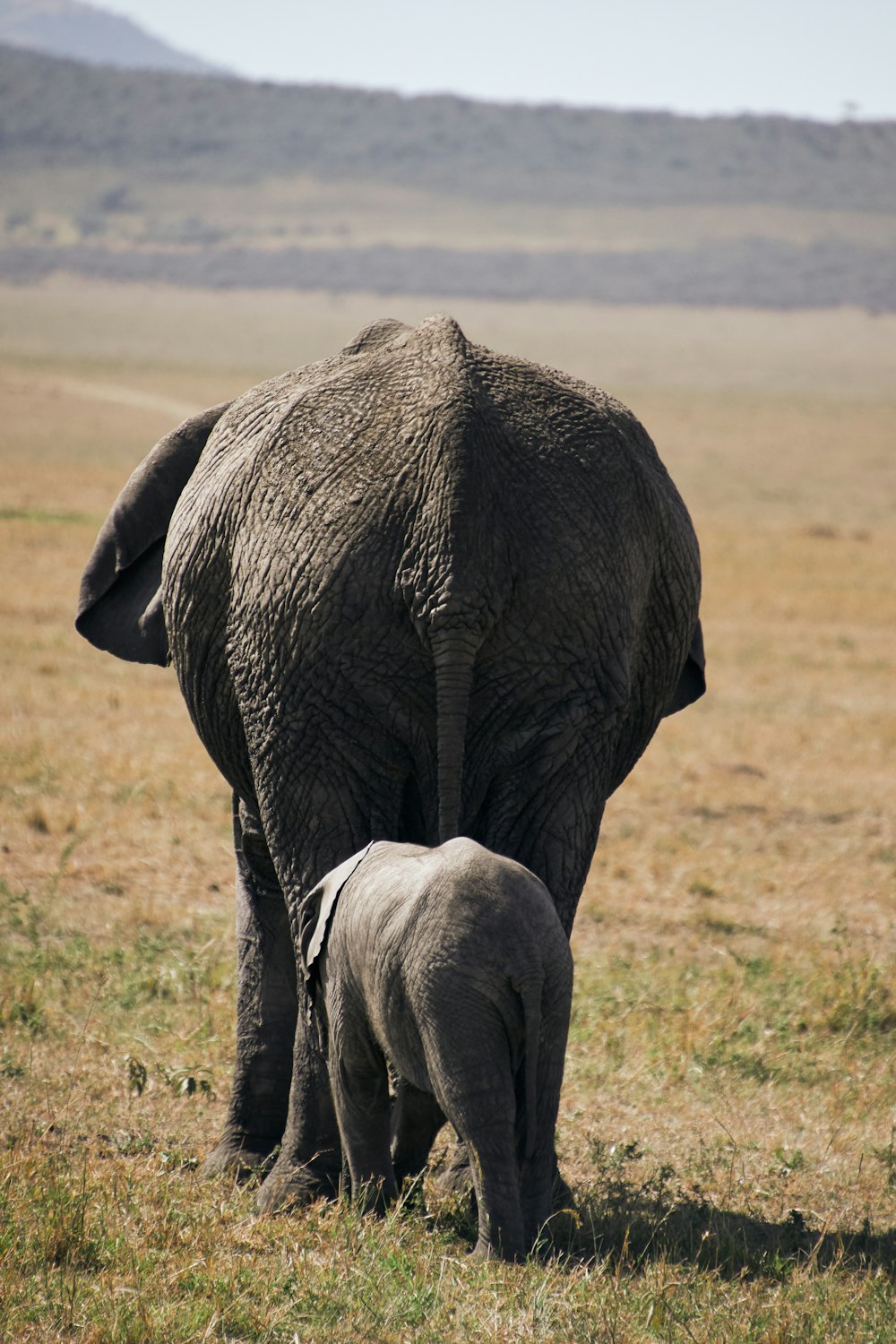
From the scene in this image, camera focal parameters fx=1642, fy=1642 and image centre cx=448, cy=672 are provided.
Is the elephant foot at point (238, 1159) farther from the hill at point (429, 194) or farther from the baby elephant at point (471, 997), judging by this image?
the hill at point (429, 194)

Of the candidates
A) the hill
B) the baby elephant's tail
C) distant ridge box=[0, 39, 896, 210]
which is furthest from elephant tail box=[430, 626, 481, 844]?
distant ridge box=[0, 39, 896, 210]

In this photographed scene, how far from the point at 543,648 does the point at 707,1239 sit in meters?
1.87

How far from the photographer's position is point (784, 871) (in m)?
9.98

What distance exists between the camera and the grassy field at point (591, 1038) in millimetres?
4000

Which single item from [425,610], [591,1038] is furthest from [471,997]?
[591,1038]

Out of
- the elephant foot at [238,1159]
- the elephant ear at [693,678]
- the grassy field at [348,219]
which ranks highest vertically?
the grassy field at [348,219]

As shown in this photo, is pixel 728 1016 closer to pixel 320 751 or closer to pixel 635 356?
pixel 320 751

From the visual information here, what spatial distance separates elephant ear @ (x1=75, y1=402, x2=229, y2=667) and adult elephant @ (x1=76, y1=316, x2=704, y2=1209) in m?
0.77

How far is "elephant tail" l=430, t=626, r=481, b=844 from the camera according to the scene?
13.8 feet

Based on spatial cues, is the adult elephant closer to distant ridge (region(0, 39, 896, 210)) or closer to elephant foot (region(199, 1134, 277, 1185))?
elephant foot (region(199, 1134, 277, 1185))

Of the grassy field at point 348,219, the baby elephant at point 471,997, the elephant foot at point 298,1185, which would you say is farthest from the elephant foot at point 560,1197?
the grassy field at point 348,219

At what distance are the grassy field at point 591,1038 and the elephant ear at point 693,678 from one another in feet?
5.14

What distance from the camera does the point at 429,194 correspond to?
162m

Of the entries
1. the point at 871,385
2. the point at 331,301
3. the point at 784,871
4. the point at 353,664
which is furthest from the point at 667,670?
the point at 331,301
